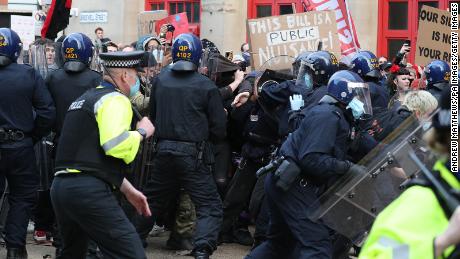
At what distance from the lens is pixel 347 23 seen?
37.2 ft

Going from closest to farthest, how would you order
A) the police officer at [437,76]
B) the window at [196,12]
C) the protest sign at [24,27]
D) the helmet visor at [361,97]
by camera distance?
the helmet visor at [361,97] → the police officer at [437,76] → the protest sign at [24,27] → the window at [196,12]

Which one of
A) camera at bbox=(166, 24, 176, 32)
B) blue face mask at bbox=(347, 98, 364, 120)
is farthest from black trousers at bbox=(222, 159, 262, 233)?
camera at bbox=(166, 24, 176, 32)

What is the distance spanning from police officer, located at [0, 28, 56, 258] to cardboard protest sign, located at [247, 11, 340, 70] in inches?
108

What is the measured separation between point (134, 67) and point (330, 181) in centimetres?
149

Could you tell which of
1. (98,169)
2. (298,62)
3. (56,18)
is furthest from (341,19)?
(98,169)

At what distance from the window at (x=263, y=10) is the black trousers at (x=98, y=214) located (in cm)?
1396

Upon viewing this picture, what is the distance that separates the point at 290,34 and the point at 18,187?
3525 millimetres

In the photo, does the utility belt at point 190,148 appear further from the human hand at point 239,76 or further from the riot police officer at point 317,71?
the human hand at point 239,76

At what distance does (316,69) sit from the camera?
7.71 meters

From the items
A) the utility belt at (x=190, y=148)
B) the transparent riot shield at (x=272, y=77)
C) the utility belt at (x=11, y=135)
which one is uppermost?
the transparent riot shield at (x=272, y=77)

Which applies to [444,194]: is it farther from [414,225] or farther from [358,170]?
[358,170]

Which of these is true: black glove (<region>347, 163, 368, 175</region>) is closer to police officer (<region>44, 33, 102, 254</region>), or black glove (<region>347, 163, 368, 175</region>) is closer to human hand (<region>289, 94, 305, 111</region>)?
human hand (<region>289, 94, 305, 111</region>)

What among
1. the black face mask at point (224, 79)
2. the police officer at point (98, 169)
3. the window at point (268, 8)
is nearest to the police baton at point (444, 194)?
the police officer at point (98, 169)

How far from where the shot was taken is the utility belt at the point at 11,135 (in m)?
7.93
